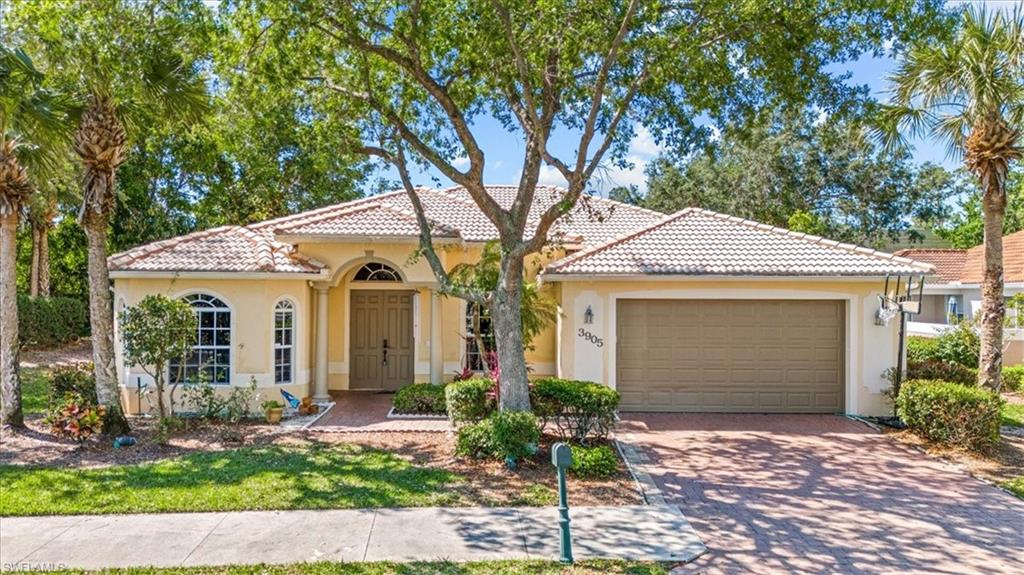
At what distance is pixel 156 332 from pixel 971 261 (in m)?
32.7

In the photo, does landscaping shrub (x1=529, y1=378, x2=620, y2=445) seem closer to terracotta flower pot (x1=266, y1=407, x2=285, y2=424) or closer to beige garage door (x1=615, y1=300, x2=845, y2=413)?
beige garage door (x1=615, y1=300, x2=845, y2=413)

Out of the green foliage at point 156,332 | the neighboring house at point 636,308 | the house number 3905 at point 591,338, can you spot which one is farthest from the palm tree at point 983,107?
the green foliage at point 156,332

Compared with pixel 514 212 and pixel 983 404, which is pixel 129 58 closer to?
pixel 514 212

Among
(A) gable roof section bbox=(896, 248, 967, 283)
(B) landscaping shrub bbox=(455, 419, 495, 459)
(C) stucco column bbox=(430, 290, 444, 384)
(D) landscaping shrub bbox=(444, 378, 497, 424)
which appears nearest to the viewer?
(B) landscaping shrub bbox=(455, 419, 495, 459)

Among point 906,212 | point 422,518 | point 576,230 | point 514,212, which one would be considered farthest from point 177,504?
point 906,212

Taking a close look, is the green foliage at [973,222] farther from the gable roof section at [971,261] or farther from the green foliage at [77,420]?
the green foliage at [77,420]

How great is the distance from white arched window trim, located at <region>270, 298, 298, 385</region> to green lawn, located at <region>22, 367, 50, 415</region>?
5.09 metres

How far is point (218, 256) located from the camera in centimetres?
1391

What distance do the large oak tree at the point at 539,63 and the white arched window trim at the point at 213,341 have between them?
506cm

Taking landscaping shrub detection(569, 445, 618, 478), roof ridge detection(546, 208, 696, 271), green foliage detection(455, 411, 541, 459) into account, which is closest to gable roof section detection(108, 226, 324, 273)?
roof ridge detection(546, 208, 696, 271)

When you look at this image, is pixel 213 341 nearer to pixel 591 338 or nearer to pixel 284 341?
pixel 284 341

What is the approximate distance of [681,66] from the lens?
10180 mm

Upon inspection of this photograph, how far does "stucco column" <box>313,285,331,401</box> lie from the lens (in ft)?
49.2

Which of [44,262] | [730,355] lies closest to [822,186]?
[730,355]
